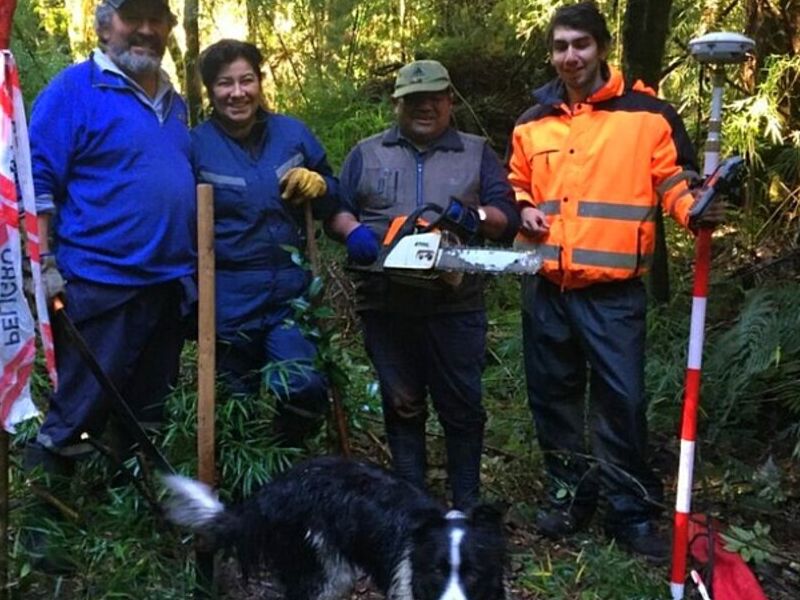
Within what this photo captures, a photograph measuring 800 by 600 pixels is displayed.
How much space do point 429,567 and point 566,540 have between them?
144 cm

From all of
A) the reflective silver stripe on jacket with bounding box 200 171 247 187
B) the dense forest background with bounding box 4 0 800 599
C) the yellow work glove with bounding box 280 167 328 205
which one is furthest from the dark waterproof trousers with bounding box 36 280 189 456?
the yellow work glove with bounding box 280 167 328 205

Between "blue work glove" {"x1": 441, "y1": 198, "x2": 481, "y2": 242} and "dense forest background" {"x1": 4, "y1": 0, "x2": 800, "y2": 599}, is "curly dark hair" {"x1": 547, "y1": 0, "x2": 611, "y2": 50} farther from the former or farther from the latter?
"dense forest background" {"x1": 4, "y1": 0, "x2": 800, "y2": 599}

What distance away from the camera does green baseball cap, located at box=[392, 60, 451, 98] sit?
13.4 ft

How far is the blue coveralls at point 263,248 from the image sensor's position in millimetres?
3998

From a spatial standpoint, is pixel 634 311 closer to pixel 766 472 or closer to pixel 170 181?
pixel 766 472

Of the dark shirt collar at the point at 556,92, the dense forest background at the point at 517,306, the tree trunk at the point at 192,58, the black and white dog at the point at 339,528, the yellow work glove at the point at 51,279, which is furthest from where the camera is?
the tree trunk at the point at 192,58

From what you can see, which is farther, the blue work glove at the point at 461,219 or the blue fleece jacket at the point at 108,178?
the blue work glove at the point at 461,219

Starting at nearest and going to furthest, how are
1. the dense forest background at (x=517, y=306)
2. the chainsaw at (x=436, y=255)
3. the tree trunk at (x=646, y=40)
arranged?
the chainsaw at (x=436, y=255), the dense forest background at (x=517, y=306), the tree trunk at (x=646, y=40)

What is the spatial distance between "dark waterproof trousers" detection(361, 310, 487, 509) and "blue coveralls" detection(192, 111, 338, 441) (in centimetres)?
37

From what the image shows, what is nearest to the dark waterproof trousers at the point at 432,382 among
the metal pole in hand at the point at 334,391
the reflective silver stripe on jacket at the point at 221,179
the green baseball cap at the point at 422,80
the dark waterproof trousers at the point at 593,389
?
the metal pole in hand at the point at 334,391

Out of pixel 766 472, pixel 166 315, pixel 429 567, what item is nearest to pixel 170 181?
pixel 166 315

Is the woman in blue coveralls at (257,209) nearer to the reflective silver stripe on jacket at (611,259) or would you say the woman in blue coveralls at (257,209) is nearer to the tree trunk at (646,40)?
the reflective silver stripe on jacket at (611,259)

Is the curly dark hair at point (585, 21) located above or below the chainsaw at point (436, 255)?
above

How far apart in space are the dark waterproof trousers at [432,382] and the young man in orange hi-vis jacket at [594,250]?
393 millimetres
